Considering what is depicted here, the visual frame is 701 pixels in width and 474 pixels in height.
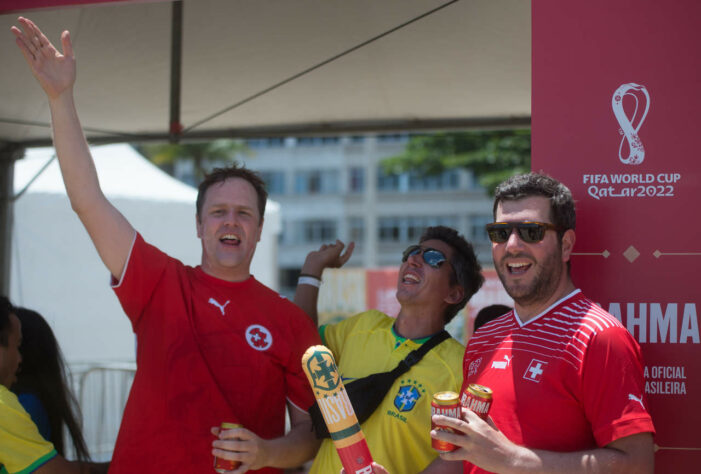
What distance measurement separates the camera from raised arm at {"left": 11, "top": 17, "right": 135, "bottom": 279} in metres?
2.35

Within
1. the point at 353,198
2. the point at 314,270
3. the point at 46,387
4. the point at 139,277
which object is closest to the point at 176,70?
the point at 314,270

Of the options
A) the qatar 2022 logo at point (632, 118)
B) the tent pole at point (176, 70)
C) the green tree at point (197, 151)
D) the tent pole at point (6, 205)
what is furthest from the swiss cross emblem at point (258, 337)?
the green tree at point (197, 151)

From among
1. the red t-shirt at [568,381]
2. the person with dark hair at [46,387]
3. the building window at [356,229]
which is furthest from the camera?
the building window at [356,229]

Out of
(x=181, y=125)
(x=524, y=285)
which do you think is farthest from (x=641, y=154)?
(x=181, y=125)

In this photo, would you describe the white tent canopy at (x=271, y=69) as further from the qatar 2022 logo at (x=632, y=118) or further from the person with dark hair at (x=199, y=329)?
the qatar 2022 logo at (x=632, y=118)

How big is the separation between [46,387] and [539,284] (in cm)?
244

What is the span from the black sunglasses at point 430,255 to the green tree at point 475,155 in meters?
14.5

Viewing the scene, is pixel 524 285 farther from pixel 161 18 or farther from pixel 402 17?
pixel 161 18

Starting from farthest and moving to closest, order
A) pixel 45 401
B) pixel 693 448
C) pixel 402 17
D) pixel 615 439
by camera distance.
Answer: pixel 402 17 < pixel 45 401 < pixel 693 448 < pixel 615 439

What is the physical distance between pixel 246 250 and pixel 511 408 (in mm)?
1225

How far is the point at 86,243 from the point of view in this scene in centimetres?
904

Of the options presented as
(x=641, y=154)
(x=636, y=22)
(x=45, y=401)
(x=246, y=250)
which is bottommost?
(x=45, y=401)

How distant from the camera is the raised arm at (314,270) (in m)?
3.33

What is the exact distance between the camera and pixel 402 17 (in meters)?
4.18
